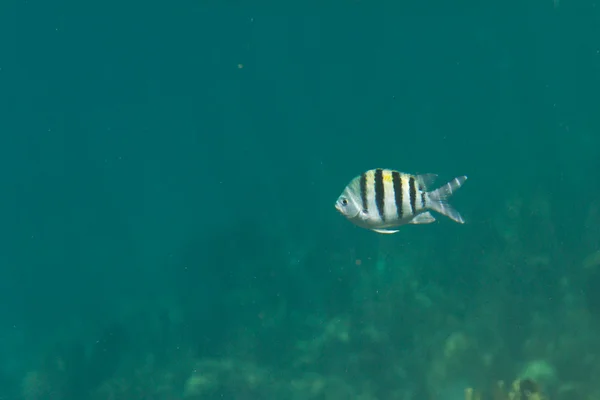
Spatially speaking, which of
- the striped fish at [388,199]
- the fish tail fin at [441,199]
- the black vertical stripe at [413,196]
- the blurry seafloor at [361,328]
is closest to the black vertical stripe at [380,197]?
the striped fish at [388,199]

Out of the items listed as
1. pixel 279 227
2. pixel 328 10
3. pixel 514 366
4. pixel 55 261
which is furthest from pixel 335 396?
pixel 328 10

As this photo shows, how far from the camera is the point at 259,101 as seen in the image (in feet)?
87.0

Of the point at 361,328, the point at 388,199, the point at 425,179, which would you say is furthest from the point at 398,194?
the point at 361,328

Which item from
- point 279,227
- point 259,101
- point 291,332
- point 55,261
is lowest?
point 291,332

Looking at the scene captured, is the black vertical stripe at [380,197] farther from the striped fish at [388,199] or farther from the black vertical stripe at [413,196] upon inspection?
the black vertical stripe at [413,196]

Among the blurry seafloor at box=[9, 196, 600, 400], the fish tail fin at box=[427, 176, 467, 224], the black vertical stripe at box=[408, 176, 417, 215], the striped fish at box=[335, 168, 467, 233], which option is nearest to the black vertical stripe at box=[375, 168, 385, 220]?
the striped fish at box=[335, 168, 467, 233]

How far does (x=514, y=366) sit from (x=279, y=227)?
737cm

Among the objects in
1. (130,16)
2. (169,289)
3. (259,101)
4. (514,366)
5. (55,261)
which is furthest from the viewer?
(130,16)

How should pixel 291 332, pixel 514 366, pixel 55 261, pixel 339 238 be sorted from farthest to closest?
1. pixel 55 261
2. pixel 339 238
3. pixel 291 332
4. pixel 514 366

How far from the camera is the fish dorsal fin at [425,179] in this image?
3217 mm

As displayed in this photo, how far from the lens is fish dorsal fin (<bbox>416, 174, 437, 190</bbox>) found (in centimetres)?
322

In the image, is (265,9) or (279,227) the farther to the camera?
(265,9)

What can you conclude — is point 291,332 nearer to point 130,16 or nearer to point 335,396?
point 335,396

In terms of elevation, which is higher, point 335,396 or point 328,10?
point 328,10
